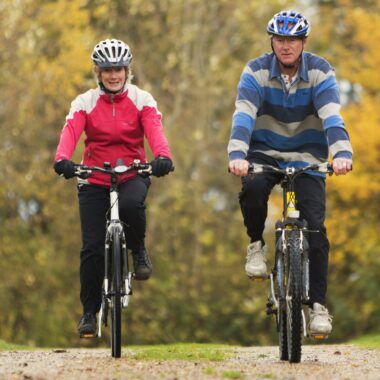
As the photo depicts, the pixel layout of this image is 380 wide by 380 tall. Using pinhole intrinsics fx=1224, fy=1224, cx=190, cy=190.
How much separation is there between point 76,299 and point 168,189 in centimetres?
308

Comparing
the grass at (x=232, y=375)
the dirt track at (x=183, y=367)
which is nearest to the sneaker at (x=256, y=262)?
the dirt track at (x=183, y=367)

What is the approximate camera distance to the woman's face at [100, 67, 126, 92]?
9688 mm

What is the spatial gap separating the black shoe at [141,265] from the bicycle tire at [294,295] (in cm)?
151

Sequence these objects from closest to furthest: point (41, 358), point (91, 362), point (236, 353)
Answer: point (91, 362) → point (41, 358) → point (236, 353)

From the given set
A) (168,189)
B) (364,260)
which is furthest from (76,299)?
(364,260)

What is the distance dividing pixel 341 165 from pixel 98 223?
215 cm

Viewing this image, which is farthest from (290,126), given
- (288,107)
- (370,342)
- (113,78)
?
(370,342)

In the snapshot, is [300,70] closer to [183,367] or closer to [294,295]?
[294,295]

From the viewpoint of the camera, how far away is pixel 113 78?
970 centimetres

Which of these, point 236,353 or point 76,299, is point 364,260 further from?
point 236,353

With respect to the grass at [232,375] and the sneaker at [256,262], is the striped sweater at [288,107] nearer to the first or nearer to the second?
the sneaker at [256,262]

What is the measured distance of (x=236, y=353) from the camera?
10.4 m

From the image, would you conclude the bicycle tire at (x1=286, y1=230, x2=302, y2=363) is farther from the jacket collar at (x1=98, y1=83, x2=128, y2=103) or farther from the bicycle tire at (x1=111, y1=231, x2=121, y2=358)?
the jacket collar at (x1=98, y1=83, x2=128, y2=103)

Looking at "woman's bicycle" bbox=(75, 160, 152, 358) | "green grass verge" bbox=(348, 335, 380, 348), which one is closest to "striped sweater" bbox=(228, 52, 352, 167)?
"woman's bicycle" bbox=(75, 160, 152, 358)
